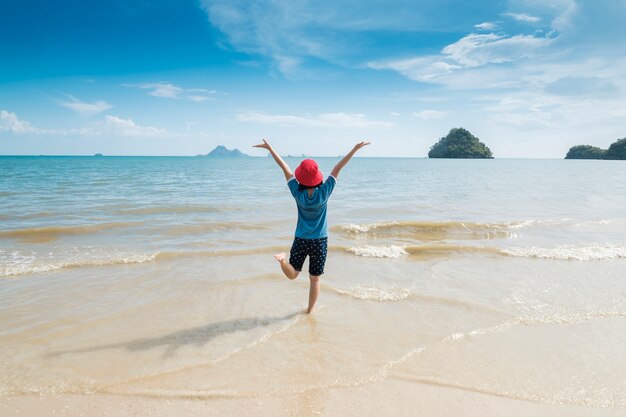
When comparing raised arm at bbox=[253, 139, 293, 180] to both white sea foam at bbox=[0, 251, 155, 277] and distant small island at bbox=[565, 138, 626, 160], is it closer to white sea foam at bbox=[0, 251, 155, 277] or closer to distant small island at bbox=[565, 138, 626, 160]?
white sea foam at bbox=[0, 251, 155, 277]

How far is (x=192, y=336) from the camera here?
4926 millimetres

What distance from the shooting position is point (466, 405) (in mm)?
3463

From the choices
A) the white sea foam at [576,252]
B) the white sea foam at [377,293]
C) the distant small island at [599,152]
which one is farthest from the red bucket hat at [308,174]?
the distant small island at [599,152]

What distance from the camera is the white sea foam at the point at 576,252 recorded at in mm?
9008

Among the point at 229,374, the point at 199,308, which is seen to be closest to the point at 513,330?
the point at 229,374

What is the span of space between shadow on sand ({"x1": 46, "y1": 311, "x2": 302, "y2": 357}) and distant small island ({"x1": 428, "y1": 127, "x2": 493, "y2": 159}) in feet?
650

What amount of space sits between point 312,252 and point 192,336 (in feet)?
6.52

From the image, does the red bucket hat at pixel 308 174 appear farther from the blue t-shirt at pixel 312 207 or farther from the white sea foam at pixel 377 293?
the white sea foam at pixel 377 293

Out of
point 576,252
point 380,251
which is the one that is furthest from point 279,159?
point 576,252

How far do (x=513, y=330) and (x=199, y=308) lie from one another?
15.5 ft

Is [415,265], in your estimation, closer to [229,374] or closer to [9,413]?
[229,374]

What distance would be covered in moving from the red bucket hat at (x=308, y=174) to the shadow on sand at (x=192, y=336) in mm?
2136

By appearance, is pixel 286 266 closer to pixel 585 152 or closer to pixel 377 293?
pixel 377 293

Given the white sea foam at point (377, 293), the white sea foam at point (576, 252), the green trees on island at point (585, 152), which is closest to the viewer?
the white sea foam at point (377, 293)
